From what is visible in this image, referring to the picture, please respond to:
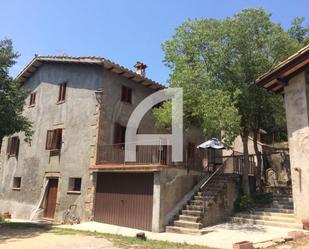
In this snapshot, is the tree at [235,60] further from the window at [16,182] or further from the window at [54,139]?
the window at [16,182]

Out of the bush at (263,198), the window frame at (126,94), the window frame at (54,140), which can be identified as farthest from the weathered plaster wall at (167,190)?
the window frame at (54,140)

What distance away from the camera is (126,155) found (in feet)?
49.9

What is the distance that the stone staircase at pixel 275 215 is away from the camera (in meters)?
12.5

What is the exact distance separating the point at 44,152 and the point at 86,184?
176 inches

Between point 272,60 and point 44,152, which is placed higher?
point 272,60

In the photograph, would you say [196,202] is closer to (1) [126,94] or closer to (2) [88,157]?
(2) [88,157]

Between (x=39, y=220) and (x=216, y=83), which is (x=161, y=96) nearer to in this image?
(x=216, y=83)

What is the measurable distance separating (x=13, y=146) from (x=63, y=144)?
5.88 metres

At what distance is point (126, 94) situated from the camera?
18.9 metres

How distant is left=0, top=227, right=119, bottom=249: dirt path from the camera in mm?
9477

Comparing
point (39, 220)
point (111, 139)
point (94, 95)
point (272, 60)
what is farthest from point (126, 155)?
point (272, 60)

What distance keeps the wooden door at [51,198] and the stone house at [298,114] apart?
39.6 feet

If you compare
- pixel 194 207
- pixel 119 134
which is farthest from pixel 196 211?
pixel 119 134

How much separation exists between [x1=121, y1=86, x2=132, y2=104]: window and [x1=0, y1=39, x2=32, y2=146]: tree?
5553 millimetres
